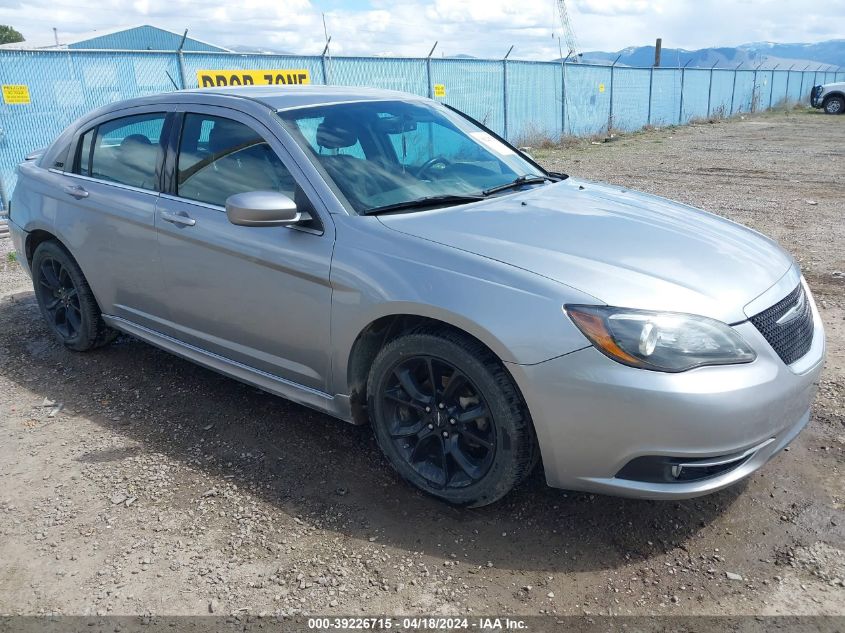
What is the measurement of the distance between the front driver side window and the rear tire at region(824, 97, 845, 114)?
34565 millimetres

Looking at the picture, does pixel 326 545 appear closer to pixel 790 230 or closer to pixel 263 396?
pixel 263 396

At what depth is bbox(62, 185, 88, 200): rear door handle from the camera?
438 centimetres

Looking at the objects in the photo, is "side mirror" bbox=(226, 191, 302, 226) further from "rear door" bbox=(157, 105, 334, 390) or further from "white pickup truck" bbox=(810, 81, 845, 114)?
"white pickup truck" bbox=(810, 81, 845, 114)

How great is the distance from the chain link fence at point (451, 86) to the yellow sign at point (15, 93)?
0.15ft

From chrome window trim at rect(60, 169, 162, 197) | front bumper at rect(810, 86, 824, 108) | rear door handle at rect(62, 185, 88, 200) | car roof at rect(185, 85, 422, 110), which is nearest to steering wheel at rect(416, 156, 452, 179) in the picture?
car roof at rect(185, 85, 422, 110)

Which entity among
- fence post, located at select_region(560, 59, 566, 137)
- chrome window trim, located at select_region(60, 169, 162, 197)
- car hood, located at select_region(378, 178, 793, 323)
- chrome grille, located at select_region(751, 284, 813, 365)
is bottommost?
fence post, located at select_region(560, 59, 566, 137)

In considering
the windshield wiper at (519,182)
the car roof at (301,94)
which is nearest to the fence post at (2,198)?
the car roof at (301,94)

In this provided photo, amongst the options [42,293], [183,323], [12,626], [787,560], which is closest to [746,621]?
[787,560]

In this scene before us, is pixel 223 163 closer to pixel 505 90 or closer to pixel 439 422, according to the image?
pixel 439 422

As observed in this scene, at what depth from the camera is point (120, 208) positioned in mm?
4090

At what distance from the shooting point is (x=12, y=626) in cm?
249

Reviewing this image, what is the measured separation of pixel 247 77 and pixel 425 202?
11.4 m

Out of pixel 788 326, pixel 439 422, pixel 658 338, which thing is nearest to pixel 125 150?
pixel 439 422

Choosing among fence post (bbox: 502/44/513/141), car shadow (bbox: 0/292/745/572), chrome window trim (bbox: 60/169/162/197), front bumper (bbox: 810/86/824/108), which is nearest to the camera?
car shadow (bbox: 0/292/745/572)
